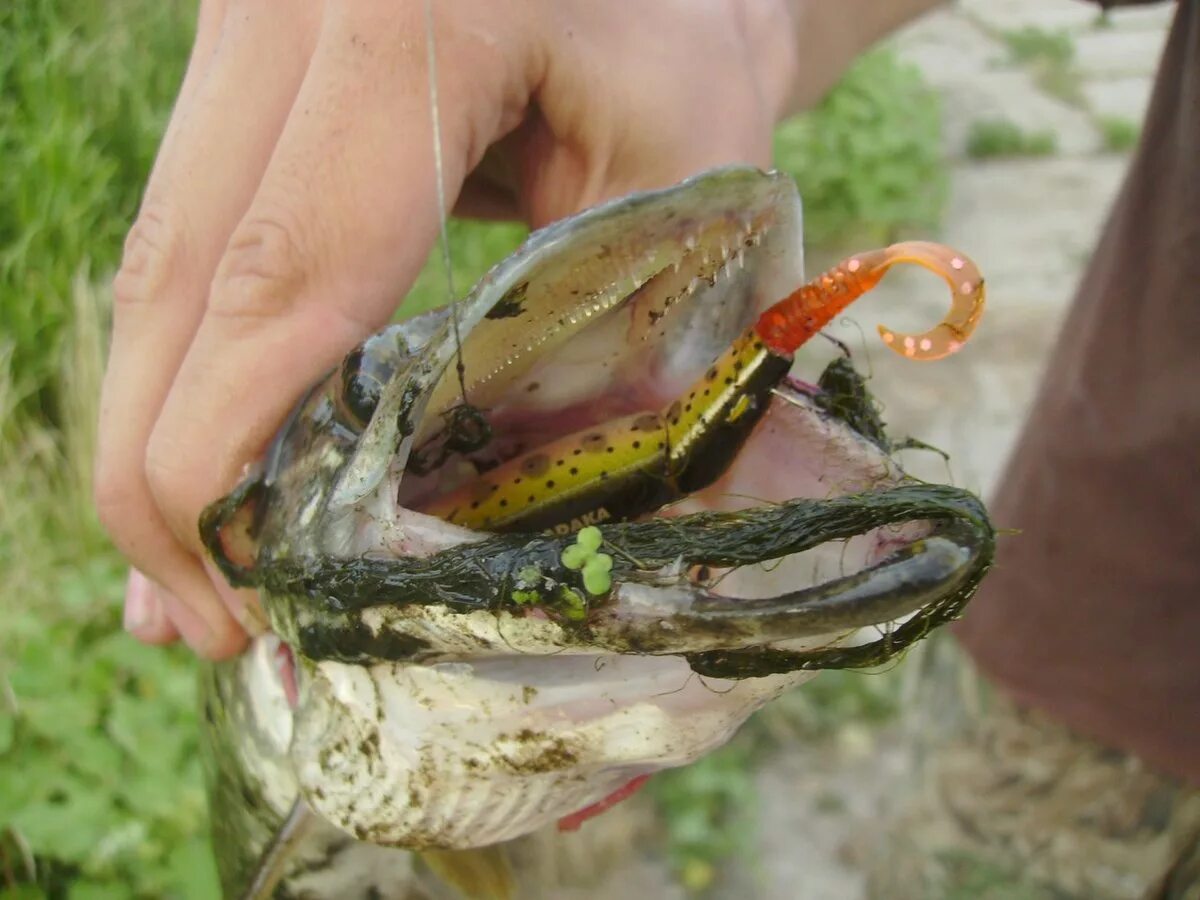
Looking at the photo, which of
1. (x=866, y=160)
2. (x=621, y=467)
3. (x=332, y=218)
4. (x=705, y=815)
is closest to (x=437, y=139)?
(x=332, y=218)

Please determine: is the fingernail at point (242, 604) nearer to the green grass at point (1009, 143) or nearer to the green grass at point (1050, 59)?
the green grass at point (1009, 143)

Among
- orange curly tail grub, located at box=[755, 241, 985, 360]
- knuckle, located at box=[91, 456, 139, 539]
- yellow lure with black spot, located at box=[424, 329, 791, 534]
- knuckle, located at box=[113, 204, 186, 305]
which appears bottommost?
knuckle, located at box=[91, 456, 139, 539]

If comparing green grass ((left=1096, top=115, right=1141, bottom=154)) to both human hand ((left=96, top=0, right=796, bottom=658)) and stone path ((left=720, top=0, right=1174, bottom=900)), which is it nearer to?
stone path ((left=720, top=0, right=1174, bottom=900))

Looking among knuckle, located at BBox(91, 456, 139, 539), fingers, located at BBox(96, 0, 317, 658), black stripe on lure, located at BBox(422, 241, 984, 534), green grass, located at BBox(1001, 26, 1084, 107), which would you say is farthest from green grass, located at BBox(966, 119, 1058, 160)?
knuckle, located at BBox(91, 456, 139, 539)

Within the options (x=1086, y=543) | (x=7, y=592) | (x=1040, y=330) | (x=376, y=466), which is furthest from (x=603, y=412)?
(x=1040, y=330)

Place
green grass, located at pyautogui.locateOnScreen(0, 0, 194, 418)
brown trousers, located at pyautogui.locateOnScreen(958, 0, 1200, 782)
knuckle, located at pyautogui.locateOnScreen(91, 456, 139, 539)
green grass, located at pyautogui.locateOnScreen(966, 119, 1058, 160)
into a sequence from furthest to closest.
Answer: green grass, located at pyautogui.locateOnScreen(966, 119, 1058, 160), green grass, located at pyautogui.locateOnScreen(0, 0, 194, 418), brown trousers, located at pyautogui.locateOnScreen(958, 0, 1200, 782), knuckle, located at pyautogui.locateOnScreen(91, 456, 139, 539)

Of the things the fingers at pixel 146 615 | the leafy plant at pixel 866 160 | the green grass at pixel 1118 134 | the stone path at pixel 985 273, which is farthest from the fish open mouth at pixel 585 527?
the green grass at pixel 1118 134

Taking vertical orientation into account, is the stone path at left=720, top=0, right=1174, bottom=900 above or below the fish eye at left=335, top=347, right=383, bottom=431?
below

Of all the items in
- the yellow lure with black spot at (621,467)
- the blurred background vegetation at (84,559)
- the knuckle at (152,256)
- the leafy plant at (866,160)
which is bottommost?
the leafy plant at (866,160)
